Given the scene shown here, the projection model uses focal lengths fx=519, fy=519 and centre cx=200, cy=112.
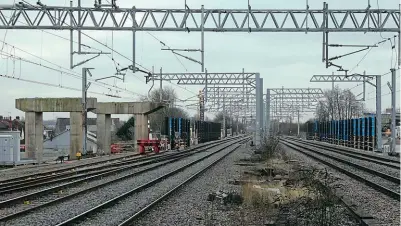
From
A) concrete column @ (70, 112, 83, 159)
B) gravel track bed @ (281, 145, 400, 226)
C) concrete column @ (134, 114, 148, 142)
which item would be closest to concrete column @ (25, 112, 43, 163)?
concrete column @ (70, 112, 83, 159)

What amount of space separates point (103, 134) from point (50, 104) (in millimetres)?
8546

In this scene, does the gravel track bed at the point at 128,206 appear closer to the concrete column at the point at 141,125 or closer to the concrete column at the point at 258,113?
the concrete column at the point at 258,113

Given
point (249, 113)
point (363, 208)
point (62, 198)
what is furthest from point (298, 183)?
point (249, 113)

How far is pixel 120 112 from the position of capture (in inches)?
2037

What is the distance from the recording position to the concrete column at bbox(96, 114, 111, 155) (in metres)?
51.2

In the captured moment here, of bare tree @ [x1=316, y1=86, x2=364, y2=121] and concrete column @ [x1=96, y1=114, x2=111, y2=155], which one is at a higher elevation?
bare tree @ [x1=316, y1=86, x2=364, y2=121]

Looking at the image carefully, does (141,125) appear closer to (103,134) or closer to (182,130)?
(103,134)

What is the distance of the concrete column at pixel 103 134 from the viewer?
51.2 meters

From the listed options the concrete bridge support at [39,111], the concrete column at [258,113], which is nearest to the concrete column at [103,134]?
the concrete bridge support at [39,111]

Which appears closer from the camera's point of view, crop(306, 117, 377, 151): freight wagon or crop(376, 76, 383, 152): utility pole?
crop(376, 76, 383, 152): utility pole

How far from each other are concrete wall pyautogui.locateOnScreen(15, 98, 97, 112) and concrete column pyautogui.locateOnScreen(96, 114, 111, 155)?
7.39 metres

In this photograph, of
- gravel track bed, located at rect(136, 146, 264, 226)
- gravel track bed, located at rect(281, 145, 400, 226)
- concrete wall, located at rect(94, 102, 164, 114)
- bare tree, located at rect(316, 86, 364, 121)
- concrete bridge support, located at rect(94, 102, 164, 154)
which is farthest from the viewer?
bare tree, located at rect(316, 86, 364, 121)

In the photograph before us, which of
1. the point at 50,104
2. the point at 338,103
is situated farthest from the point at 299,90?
the point at 50,104

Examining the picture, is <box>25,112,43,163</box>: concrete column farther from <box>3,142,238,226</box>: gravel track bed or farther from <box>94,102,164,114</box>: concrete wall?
<box>3,142,238,226</box>: gravel track bed
